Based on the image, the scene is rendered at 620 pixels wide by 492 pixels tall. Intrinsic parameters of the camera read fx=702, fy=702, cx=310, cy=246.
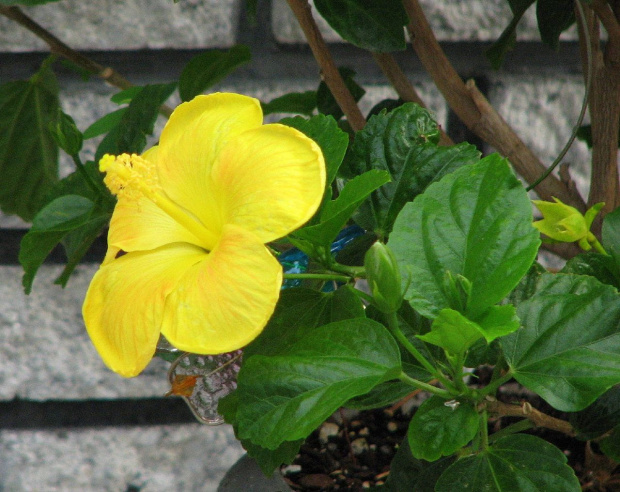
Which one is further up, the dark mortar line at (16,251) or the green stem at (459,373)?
the green stem at (459,373)

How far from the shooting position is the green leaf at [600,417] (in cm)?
31

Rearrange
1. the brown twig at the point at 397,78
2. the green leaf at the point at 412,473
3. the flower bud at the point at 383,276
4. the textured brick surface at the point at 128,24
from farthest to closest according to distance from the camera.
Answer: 1. the textured brick surface at the point at 128,24
2. the brown twig at the point at 397,78
3. the green leaf at the point at 412,473
4. the flower bud at the point at 383,276

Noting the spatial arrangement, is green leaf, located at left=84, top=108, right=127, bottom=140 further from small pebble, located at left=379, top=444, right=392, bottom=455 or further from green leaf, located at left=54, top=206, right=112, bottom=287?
small pebble, located at left=379, top=444, right=392, bottom=455

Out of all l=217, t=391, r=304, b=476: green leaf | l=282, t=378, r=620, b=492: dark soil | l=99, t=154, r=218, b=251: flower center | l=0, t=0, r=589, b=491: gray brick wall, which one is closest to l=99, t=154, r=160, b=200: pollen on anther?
l=99, t=154, r=218, b=251: flower center

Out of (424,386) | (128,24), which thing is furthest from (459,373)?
(128,24)

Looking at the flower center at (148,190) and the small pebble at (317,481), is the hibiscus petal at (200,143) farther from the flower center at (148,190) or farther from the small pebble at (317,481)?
the small pebble at (317,481)

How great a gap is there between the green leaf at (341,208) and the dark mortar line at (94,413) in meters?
0.45

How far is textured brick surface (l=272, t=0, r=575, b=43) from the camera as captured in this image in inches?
23.8

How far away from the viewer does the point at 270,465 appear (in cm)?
31

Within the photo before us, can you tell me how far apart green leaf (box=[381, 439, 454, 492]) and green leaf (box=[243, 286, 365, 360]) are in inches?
3.8

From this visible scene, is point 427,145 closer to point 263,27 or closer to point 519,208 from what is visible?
point 519,208

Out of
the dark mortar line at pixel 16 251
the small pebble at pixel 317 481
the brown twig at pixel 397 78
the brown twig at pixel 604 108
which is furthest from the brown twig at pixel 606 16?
the dark mortar line at pixel 16 251

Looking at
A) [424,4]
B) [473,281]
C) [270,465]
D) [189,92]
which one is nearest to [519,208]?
[473,281]

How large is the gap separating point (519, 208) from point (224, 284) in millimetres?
109
